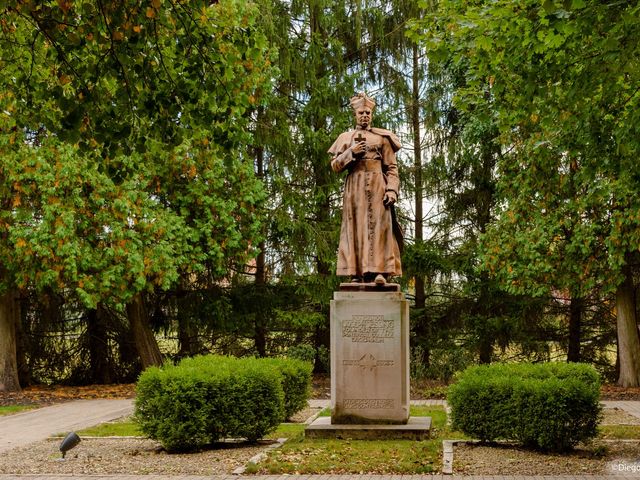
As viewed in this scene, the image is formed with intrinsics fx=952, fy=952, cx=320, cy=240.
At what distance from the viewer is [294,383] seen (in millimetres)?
15289

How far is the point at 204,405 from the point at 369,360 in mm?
2423

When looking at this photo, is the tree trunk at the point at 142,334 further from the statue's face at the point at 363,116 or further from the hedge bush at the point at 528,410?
the hedge bush at the point at 528,410

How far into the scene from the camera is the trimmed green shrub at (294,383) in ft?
49.0

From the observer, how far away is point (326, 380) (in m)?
25.9

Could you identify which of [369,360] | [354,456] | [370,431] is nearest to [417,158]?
[369,360]

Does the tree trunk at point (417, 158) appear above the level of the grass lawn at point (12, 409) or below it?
above

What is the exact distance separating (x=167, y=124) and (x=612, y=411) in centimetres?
1184

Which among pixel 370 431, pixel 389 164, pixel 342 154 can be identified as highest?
pixel 342 154

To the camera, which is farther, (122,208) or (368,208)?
(122,208)

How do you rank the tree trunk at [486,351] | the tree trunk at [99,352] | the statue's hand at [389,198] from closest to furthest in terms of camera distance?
the statue's hand at [389,198]
the tree trunk at [99,352]
the tree trunk at [486,351]

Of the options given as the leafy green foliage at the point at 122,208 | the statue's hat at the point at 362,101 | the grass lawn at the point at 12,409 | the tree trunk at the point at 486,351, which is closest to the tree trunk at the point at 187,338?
the leafy green foliage at the point at 122,208

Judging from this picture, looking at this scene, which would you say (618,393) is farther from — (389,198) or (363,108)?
(363,108)

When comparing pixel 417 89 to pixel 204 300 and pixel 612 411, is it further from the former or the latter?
pixel 612 411

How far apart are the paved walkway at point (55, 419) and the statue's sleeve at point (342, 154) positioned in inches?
231
